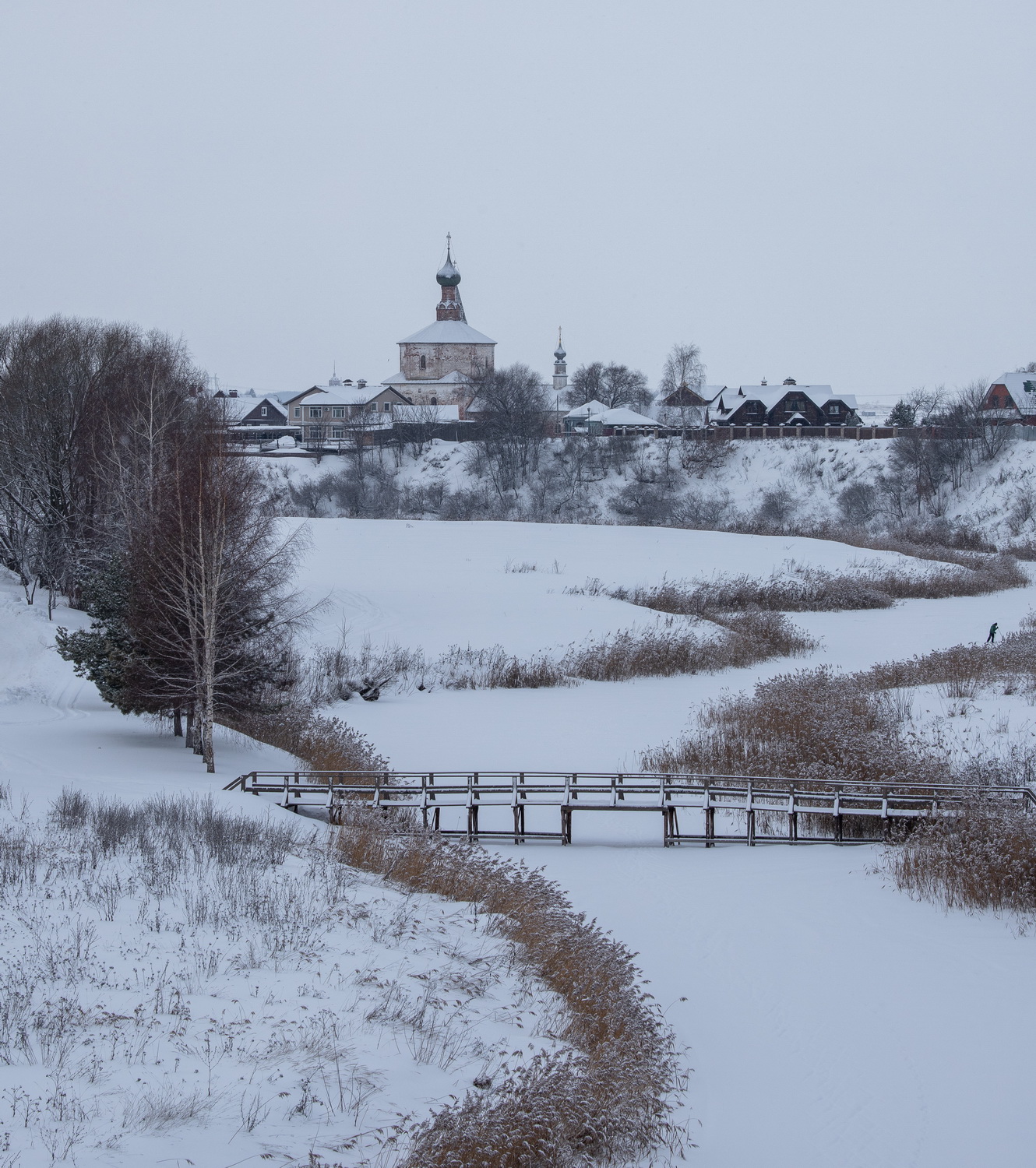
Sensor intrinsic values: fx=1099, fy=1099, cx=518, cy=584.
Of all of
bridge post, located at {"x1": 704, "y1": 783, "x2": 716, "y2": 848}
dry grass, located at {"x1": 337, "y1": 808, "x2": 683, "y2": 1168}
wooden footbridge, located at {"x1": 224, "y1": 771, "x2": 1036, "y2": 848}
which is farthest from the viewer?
bridge post, located at {"x1": 704, "y1": 783, "x2": 716, "y2": 848}

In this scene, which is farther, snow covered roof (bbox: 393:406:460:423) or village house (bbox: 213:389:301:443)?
village house (bbox: 213:389:301:443)

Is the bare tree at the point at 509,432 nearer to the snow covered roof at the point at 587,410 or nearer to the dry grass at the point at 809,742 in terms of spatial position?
the snow covered roof at the point at 587,410

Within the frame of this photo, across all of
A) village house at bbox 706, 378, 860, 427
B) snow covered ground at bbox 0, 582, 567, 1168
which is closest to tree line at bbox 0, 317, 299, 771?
snow covered ground at bbox 0, 582, 567, 1168

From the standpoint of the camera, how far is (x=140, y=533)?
62.1 feet

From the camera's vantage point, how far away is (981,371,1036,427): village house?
77250 millimetres

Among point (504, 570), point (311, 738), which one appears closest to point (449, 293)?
point (504, 570)

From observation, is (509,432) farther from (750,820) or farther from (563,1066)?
(563,1066)

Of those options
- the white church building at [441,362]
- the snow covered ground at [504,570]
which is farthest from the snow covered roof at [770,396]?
the snow covered ground at [504,570]

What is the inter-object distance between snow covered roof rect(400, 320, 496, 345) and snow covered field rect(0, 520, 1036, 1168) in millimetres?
74337

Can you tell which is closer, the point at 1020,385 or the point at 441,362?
the point at 1020,385

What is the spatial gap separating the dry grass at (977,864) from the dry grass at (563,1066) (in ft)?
14.1

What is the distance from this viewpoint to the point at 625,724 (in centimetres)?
2383

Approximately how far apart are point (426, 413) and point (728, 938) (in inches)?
3193

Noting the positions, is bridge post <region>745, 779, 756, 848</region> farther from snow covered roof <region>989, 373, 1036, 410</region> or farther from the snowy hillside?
snow covered roof <region>989, 373, 1036, 410</region>
